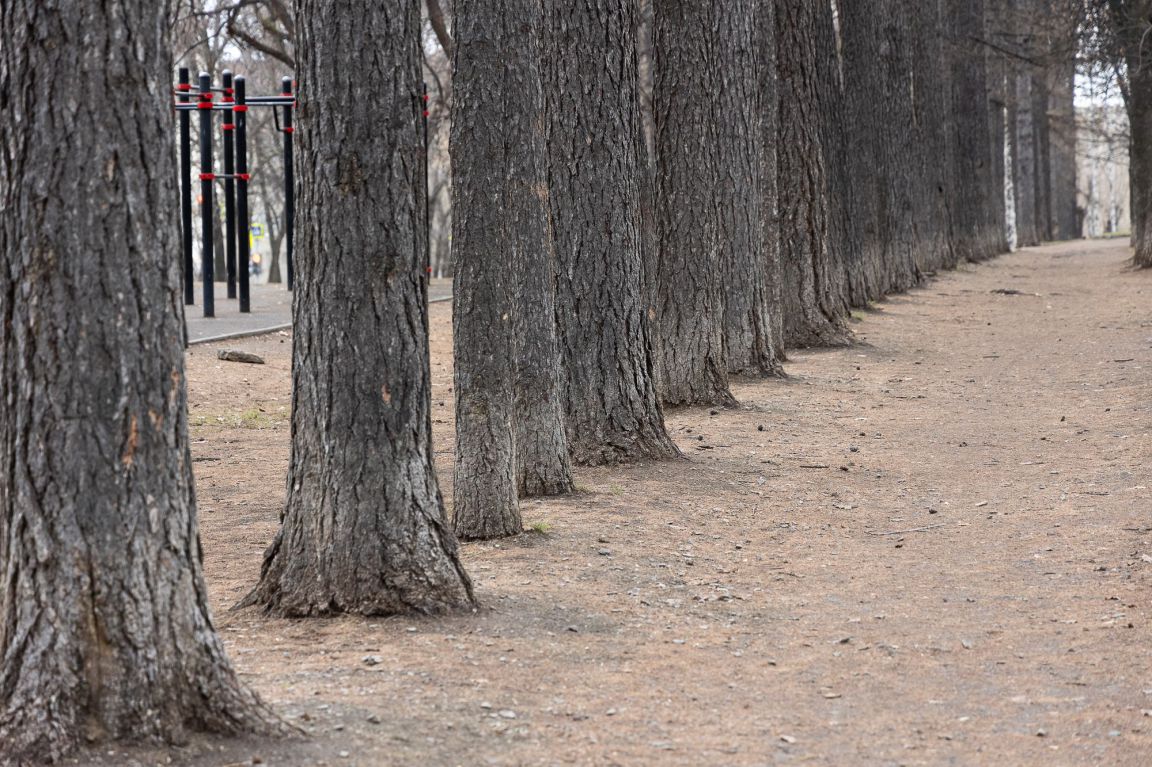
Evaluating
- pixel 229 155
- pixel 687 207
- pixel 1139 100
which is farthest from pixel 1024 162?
pixel 687 207

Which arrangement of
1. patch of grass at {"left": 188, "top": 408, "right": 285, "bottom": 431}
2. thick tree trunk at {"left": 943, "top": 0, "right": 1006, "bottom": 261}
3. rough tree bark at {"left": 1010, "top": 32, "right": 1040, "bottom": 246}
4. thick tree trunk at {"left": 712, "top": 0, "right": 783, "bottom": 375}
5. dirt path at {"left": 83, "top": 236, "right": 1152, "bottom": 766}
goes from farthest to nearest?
rough tree bark at {"left": 1010, "top": 32, "right": 1040, "bottom": 246}, thick tree trunk at {"left": 943, "top": 0, "right": 1006, "bottom": 261}, thick tree trunk at {"left": 712, "top": 0, "right": 783, "bottom": 375}, patch of grass at {"left": 188, "top": 408, "right": 285, "bottom": 431}, dirt path at {"left": 83, "top": 236, "right": 1152, "bottom": 766}

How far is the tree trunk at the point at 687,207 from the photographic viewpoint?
11.2 metres

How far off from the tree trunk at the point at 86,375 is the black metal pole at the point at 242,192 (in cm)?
1369

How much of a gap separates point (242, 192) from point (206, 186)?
570 mm

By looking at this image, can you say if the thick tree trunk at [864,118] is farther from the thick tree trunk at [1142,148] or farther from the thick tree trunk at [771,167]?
the thick tree trunk at [1142,148]

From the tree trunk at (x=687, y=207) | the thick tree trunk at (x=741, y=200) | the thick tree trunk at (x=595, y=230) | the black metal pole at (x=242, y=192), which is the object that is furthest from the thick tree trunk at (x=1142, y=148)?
the thick tree trunk at (x=595, y=230)

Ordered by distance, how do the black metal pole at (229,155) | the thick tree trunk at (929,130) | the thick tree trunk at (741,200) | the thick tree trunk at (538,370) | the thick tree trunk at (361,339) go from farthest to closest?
the thick tree trunk at (929,130), the black metal pole at (229,155), the thick tree trunk at (741,200), the thick tree trunk at (538,370), the thick tree trunk at (361,339)

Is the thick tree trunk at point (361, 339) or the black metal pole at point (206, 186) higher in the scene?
the black metal pole at point (206, 186)

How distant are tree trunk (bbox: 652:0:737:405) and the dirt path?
0.43 meters

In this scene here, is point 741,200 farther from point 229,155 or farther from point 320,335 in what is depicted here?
point 229,155

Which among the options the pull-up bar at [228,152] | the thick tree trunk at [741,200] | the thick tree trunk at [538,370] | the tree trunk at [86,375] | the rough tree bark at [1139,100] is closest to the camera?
the tree trunk at [86,375]

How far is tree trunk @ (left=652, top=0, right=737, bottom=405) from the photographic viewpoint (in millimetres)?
11188

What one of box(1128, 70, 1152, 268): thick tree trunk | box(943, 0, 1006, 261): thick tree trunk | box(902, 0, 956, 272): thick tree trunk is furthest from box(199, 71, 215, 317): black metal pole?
box(943, 0, 1006, 261): thick tree trunk

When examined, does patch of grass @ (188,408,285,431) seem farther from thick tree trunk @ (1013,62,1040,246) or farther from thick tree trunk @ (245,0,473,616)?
thick tree trunk @ (1013,62,1040,246)
